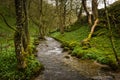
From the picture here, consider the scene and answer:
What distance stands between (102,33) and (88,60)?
345 inches

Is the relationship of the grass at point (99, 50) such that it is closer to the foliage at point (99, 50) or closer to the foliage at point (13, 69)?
the foliage at point (99, 50)

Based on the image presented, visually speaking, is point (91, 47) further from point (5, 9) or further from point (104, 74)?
point (5, 9)

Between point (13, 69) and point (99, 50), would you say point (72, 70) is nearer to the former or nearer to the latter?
point (13, 69)

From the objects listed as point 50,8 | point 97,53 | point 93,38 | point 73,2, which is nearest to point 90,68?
point 97,53

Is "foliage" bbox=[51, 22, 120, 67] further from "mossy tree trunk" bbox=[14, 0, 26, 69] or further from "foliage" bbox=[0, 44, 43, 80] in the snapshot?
"mossy tree trunk" bbox=[14, 0, 26, 69]

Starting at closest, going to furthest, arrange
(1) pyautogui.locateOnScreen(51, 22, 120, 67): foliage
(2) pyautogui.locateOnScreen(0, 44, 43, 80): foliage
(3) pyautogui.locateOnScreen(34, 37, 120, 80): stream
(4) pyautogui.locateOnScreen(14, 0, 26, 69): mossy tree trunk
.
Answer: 1. (2) pyautogui.locateOnScreen(0, 44, 43, 80): foliage
2. (4) pyautogui.locateOnScreen(14, 0, 26, 69): mossy tree trunk
3. (3) pyautogui.locateOnScreen(34, 37, 120, 80): stream
4. (1) pyautogui.locateOnScreen(51, 22, 120, 67): foliage

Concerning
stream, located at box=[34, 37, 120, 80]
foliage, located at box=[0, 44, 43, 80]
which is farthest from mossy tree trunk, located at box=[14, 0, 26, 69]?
stream, located at box=[34, 37, 120, 80]

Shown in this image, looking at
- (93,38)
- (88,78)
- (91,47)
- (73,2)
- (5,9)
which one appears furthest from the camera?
(5,9)

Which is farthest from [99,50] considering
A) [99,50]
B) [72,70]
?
[72,70]

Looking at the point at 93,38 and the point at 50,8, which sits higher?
the point at 50,8

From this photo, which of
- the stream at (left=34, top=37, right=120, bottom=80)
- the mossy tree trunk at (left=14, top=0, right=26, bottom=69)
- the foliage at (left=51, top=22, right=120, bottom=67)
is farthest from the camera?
the foliage at (left=51, top=22, right=120, bottom=67)

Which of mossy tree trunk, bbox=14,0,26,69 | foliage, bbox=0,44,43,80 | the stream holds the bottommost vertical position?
the stream

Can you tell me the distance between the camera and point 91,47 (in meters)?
20.9

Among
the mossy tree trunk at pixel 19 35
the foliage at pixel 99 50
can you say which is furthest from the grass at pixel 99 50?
the mossy tree trunk at pixel 19 35
